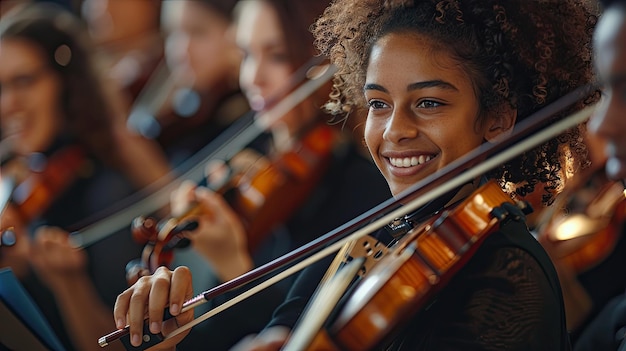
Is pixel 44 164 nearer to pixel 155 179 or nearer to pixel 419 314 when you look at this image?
pixel 155 179

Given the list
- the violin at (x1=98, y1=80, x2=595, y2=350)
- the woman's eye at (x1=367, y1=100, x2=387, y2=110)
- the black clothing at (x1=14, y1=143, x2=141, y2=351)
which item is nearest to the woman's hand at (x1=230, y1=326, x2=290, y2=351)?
the violin at (x1=98, y1=80, x2=595, y2=350)

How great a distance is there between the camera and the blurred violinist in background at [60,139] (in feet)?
7.95

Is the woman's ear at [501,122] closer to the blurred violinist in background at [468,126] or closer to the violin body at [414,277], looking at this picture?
the blurred violinist in background at [468,126]

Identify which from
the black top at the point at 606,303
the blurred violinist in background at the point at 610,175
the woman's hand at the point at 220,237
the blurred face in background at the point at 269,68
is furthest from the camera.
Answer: the blurred face in background at the point at 269,68

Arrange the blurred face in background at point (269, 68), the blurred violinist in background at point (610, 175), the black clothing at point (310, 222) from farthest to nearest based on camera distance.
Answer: the blurred face in background at point (269, 68) → the black clothing at point (310, 222) → the blurred violinist in background at point (610, 175)

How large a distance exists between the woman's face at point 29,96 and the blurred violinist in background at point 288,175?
1.49 feet

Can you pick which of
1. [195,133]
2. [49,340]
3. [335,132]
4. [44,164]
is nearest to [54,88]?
[44,164]

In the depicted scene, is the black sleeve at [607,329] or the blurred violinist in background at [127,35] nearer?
the black sleeve at [607,329]

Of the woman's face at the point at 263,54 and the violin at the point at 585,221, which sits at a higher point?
the woman's face at the point at 263,54

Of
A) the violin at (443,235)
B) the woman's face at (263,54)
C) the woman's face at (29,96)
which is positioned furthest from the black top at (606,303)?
the woman's face at (29,96)

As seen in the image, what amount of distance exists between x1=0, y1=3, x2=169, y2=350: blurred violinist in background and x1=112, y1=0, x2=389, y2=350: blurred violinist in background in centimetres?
25

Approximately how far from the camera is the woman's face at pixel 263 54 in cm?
229

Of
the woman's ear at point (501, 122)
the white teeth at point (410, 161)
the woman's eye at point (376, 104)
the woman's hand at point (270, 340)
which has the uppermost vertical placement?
the woman's eye at point (376, 104)

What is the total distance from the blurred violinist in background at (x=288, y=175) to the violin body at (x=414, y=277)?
22.5 inches
